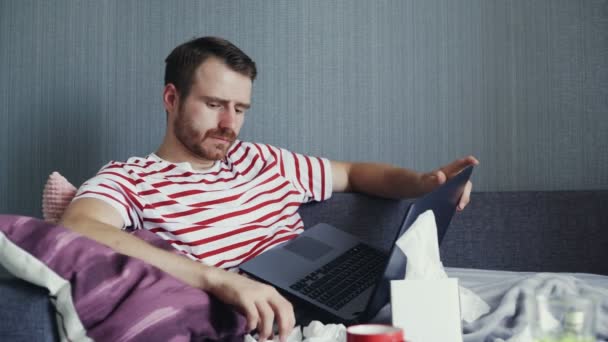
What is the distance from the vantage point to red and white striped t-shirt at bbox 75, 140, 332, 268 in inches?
54.0

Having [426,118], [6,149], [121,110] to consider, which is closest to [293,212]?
[426,118]

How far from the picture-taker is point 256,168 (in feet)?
5.35

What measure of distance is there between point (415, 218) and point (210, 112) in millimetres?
718

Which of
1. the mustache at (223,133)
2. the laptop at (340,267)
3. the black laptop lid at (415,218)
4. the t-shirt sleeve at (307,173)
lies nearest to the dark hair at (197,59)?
the mustache at (223,133)

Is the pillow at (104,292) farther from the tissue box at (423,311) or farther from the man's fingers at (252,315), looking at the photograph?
the tissue box at (423,311)

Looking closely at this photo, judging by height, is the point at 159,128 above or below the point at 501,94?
below

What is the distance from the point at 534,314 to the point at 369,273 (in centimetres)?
72

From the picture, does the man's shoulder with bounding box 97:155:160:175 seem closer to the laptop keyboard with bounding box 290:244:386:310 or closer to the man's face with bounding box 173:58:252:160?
the man's face with bounding box 173:58:252:160

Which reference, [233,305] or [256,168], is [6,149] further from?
[233,305]

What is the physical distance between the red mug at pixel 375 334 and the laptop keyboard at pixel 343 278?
0.46m

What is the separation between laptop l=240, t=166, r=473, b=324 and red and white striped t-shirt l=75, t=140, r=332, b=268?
0.47 feet

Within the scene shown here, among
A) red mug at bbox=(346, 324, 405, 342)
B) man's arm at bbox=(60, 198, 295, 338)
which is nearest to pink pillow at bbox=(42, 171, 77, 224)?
man's arm at bbox=(60, 198, 295, 338)

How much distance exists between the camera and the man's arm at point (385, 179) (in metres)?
1.51

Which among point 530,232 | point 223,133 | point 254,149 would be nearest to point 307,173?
point 254,149
